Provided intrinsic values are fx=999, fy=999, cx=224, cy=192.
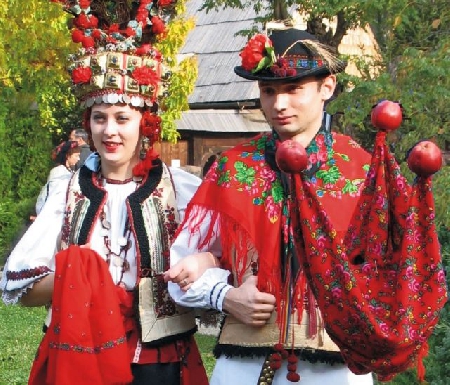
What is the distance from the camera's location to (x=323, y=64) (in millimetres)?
3449

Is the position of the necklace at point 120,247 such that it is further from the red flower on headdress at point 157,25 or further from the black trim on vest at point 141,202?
the red flower on headdress at point 157,25

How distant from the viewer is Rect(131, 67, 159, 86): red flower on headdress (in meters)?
4.12

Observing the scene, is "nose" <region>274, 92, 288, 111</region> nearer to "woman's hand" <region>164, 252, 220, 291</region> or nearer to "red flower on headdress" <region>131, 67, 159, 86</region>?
"woman's hand" <region>164, 252, 220, 291</region>

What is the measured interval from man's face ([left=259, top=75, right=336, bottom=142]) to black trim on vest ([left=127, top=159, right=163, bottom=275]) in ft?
2.62

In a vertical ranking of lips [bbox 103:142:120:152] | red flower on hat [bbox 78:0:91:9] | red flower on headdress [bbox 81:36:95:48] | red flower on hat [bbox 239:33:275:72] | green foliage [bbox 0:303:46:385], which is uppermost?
red flower on hat [bbox 78:0:91:9]

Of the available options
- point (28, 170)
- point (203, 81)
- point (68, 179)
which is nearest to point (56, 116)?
point (28, 170)

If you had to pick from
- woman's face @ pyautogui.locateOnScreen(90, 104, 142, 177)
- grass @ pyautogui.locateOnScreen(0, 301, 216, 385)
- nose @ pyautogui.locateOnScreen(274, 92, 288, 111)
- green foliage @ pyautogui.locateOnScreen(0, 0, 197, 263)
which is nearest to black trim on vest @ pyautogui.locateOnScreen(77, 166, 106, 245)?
woman's face @ pyautogui.locateOnScreen(90, 104, 142, 177)

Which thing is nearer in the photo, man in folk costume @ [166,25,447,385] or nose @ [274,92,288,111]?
man in folk costume @ [166,25,447,385]

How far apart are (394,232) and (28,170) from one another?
14340 millimetres

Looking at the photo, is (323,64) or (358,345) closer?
(358,345)

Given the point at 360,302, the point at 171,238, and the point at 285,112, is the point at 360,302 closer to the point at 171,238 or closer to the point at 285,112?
the point at 285,112

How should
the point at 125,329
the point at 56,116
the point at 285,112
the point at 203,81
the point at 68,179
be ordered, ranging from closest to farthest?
the point at 285,112 < the point at 125,329 < the point at 68,179 < the point at 56,116 < the point at 203,81

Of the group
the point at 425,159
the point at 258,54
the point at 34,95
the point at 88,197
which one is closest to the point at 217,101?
the point at 34,95

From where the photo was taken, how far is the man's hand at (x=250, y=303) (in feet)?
11.0
